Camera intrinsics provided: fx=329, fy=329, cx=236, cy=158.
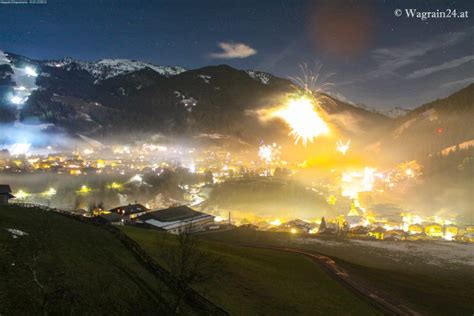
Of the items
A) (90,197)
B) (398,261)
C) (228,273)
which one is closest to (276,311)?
(228,273)

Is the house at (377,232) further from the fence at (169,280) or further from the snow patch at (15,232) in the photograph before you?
the snow patch at (15,232)

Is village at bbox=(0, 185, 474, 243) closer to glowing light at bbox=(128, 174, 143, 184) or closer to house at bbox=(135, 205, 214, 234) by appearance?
house at bbox=(135, 205, 214, 234)

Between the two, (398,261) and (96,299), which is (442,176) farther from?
(96,299)

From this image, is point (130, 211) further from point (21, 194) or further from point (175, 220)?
point (21, 194)

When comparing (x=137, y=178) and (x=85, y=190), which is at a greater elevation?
(x=137, y=178)

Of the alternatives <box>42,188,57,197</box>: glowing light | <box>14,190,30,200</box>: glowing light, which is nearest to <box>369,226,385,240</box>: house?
<box>42,188,57,197</box>: glowing light

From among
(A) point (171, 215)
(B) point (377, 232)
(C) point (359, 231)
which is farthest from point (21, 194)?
(B) point (377, 232)
